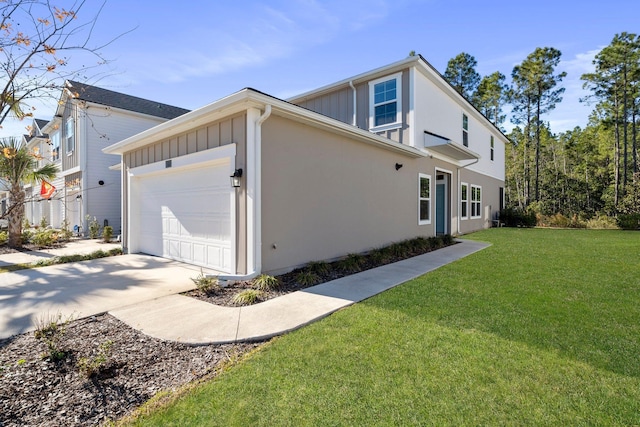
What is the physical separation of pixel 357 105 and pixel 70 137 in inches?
527

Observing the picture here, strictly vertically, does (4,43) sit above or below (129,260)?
above

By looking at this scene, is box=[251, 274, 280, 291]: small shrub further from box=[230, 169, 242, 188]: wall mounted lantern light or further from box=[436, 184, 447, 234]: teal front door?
box=[436, 184, 447, 234]: teal front door

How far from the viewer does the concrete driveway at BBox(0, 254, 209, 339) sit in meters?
4.18

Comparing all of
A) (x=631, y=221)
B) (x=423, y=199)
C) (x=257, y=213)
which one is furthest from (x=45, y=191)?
(x=631, y=221)

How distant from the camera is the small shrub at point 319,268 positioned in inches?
242

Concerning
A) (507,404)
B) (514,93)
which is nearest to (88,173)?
(507,404)

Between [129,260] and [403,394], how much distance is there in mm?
7766

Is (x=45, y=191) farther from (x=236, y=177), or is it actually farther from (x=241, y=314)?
(x=241, y=314)

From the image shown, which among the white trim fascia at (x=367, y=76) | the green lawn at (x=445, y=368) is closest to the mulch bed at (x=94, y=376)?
the green lawn at (x=445, y=368)

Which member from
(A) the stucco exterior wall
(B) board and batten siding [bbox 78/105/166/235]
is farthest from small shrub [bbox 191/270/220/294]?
(B) board and batten siding [bbox 78/105/166/235]

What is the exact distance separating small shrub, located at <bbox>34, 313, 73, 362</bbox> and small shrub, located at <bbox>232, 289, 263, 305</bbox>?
1.96 m

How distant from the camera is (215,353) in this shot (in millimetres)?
3076

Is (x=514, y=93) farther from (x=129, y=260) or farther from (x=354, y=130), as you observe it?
(x=129, y=260)

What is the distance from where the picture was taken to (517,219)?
1858cm
